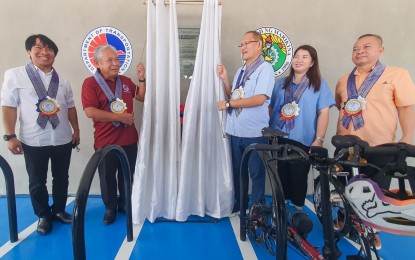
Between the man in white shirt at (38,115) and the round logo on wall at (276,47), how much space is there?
1.96 metres

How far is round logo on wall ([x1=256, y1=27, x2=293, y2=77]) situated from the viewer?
2.70 m

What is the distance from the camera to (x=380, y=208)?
1.05 m

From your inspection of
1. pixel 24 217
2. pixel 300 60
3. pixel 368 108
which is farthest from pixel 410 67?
pixel 24 217

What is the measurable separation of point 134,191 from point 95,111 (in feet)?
2.44

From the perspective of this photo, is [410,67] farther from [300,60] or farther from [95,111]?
[95,111]

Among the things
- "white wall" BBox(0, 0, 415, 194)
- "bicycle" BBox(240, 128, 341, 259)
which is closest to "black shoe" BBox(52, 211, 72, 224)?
"white wall" BBox(0, 0, 415, 194)

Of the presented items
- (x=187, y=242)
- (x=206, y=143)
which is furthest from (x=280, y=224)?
(x=206, y=143)

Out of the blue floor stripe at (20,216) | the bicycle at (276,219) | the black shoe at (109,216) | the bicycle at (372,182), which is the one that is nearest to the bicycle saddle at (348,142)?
the bicycle at (372,182)

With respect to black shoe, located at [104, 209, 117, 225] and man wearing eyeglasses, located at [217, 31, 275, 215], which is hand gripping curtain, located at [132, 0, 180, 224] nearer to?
black shoe, located at [104, 209, 117, 225]

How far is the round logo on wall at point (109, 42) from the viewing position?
2666mm

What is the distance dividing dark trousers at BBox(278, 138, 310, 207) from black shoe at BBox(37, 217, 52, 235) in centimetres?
198

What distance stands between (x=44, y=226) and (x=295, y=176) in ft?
6.95

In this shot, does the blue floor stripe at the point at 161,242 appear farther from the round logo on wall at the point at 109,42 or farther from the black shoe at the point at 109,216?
the round logo on wall at the point at 109,42

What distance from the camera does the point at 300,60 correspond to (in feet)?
6.65
